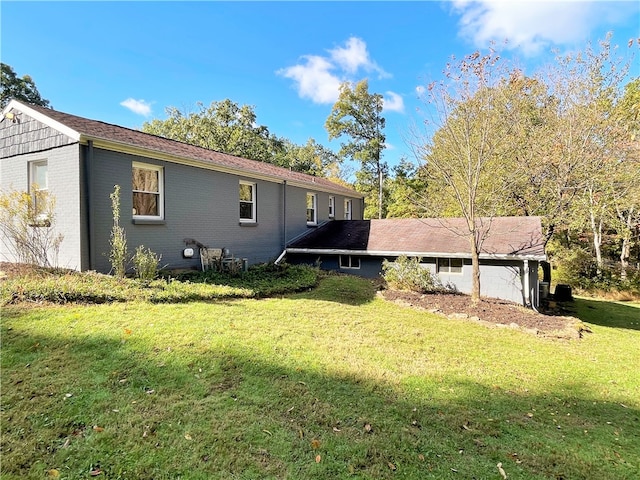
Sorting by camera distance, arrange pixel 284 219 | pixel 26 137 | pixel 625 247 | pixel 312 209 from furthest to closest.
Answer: pixel 625 247 → pixel 312 209 → pixel 284 219 → pixel 26 137

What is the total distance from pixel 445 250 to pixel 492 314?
331 centimetres

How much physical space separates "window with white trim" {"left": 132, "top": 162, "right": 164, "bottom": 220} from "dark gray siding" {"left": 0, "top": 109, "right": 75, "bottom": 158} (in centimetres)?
163

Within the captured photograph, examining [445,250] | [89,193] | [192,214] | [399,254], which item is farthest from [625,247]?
[89,193]

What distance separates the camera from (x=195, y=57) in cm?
1477

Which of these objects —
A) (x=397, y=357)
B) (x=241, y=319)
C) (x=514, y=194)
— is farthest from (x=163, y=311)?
(x=514, y=194)

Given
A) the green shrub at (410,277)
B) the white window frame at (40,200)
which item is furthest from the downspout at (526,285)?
the white window frame at (40,200)

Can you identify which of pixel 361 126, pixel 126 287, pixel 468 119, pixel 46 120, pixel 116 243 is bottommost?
pixel 126 287

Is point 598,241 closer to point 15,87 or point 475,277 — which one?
point 475,277

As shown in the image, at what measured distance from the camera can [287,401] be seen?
3420 millimetres

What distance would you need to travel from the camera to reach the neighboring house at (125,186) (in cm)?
736

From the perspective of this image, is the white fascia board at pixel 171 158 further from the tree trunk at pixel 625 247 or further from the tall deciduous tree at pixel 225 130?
the tree trunk at pixel 625 247

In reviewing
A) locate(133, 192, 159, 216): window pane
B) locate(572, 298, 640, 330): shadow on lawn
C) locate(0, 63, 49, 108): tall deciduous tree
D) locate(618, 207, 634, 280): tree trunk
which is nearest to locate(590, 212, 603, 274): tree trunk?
locate(618, 207, 634, 280): tree trunk

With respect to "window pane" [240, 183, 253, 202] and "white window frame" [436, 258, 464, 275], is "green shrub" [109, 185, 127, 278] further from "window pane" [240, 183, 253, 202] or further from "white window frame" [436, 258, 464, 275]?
"white window frame" [436, 258, 464, 275]

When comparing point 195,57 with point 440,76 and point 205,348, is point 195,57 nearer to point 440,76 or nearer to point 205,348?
point 440,76
